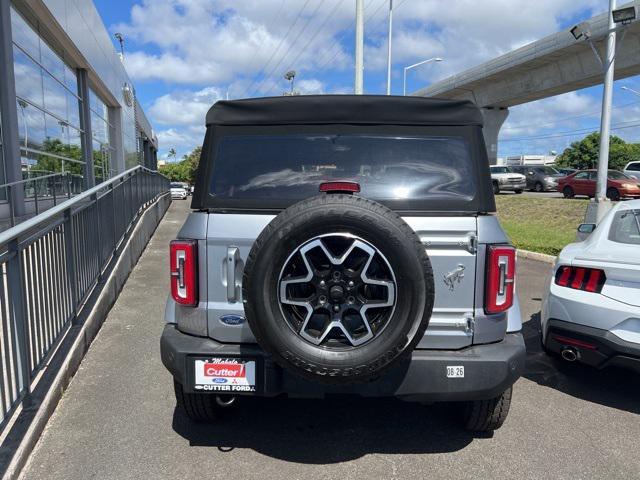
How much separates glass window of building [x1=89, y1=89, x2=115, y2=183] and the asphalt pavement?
44.1ft

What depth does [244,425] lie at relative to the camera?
11.8 ft

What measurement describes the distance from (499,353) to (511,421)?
1033 millimetres

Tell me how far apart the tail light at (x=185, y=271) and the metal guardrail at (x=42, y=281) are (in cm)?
96

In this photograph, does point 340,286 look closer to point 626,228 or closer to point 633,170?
point 626,228

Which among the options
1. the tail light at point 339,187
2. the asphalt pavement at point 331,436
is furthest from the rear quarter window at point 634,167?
the tail light at point 339,187

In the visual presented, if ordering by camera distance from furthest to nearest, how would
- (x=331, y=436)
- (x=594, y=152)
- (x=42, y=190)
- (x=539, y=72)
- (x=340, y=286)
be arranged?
(x=594, y=152) < (x=539, y=72) < (x=42, y=190) < (x=331, y=436) < (x=340, y=286)

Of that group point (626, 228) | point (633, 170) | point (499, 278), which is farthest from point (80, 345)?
point (633, 170)

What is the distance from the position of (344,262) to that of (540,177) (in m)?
31.1

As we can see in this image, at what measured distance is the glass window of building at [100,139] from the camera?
647 inches

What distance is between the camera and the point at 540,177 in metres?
30.9

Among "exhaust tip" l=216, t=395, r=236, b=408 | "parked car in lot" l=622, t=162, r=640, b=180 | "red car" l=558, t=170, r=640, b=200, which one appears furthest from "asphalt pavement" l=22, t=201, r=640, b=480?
"parked car in lot" l=622, t=162, r=640, b=180

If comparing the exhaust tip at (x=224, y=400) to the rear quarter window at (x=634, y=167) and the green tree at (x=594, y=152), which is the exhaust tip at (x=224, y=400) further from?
the green tree at (x=594, y=152)

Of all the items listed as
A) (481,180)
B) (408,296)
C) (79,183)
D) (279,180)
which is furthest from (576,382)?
(79,183)

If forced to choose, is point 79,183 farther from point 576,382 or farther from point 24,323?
point 576,382
